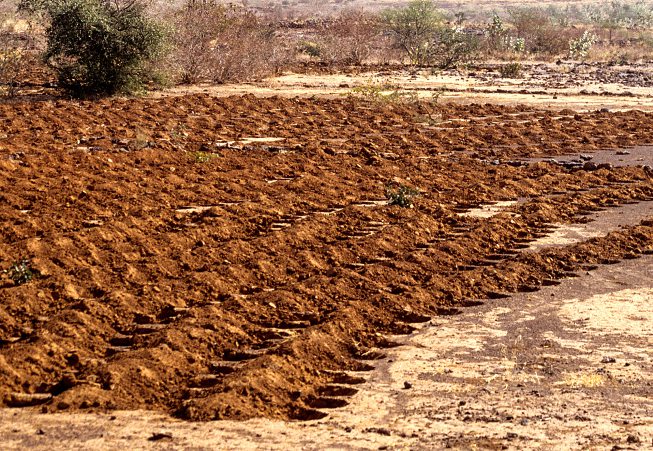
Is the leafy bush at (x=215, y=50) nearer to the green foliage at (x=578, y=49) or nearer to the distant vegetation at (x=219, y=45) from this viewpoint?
the distant vegetation at (x=219, y=45)

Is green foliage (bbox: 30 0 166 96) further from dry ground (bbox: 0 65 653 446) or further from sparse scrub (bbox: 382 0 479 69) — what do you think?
sparse scrub (bbox: 382 0 479 69)

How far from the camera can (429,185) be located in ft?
46.1

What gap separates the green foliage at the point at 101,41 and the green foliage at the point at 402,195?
11.4 metres

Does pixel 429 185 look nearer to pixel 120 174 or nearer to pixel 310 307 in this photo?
pixel 120 174

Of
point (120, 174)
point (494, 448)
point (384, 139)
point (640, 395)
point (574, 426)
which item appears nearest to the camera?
point (494, 448)

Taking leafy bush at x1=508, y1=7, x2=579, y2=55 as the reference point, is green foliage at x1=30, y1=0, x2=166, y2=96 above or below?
above

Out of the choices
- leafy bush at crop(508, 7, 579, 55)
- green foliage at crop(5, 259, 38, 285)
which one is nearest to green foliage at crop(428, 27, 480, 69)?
leafy bush at crop(508, 7, 579, 55)

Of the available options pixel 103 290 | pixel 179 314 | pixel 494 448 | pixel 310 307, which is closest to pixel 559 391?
pixel 494 448

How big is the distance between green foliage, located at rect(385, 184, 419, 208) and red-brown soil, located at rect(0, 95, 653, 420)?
16 cm

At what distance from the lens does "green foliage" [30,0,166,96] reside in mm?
22703

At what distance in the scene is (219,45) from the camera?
92.0 feet

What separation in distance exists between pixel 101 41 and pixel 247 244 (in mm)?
13933

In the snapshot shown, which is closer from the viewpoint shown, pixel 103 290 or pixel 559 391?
pixel 559 391

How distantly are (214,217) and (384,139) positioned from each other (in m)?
6.96
